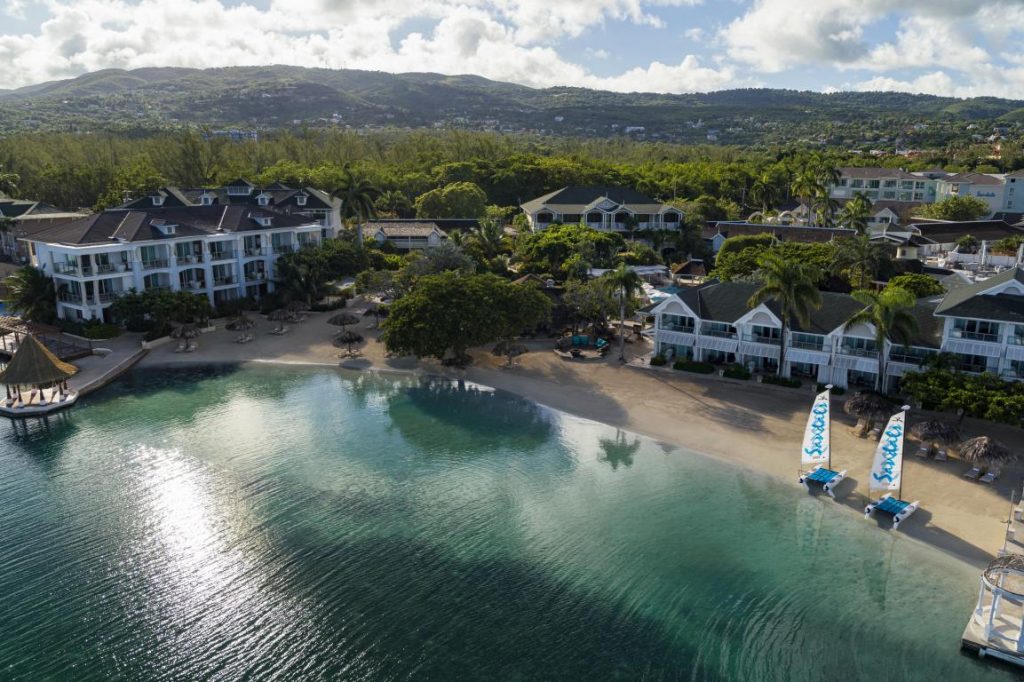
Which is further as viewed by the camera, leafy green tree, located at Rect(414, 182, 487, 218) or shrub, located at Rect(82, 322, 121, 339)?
leafy green tree, located at Rect(414, 182, 487, 218)

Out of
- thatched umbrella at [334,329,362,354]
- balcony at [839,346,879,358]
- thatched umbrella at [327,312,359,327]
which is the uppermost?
balcony at [839,346,879,358]

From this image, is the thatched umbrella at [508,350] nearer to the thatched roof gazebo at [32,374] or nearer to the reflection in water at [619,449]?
the reflection in water at [619,449]

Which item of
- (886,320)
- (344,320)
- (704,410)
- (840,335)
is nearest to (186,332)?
(344,320)

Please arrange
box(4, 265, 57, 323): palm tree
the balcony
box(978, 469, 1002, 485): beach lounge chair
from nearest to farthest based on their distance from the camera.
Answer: box(978, 469, 1002, 485): beach lounge chair, the balcony, box(4, 265, 57, 323): palm tree

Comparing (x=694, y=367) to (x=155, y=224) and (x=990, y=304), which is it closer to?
(x=990, y=304)

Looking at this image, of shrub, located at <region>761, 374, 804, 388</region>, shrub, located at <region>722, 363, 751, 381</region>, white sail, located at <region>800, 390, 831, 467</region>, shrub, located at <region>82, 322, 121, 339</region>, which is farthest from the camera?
shrub, located at <region>82, 322, 121, 339</region>

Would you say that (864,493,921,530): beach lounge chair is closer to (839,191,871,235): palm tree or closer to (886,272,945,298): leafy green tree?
(886,272,945,298): leafy green tree

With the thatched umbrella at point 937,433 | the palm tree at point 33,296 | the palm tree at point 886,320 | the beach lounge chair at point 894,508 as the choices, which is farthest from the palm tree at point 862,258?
the palm tree at point 33,296

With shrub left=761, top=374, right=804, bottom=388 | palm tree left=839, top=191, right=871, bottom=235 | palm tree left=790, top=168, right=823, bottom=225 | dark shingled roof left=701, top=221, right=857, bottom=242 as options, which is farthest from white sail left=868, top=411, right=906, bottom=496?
palm tree left=790, top=168, right=823, bottom=225
